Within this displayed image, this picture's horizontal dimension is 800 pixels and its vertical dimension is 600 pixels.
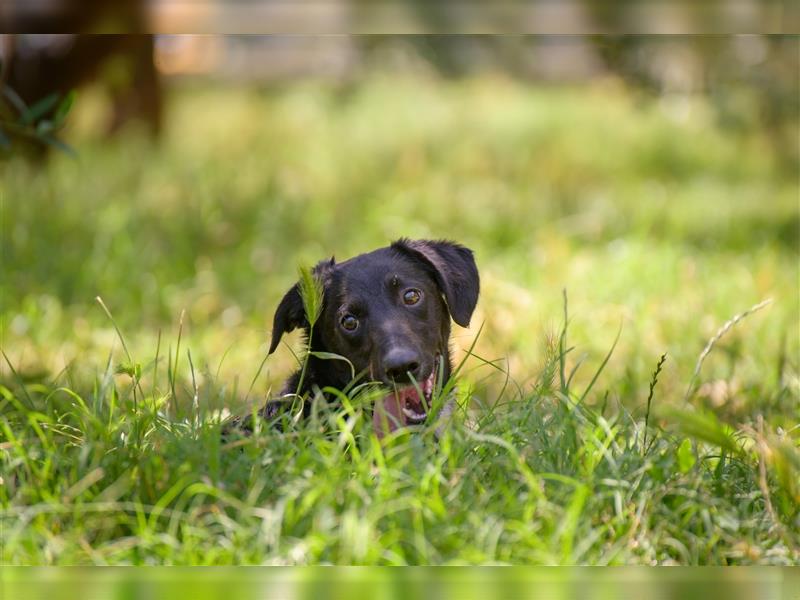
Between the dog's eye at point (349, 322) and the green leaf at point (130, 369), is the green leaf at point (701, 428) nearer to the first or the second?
the dog's eye at point (349, 322)

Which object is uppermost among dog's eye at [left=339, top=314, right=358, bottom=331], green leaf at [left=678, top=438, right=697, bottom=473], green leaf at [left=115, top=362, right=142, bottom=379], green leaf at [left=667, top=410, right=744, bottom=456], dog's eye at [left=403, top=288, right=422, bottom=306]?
dog's eye at [left=403, top=288, right=422, bottom=306]

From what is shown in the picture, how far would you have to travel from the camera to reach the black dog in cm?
373

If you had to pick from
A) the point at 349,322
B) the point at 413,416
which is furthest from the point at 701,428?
the point at 349,322

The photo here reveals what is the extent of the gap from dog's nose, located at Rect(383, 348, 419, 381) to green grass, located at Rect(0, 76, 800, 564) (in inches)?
7.0

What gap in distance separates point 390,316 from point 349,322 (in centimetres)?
16

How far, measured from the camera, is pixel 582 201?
9.69m

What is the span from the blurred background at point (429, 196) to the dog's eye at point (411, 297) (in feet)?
1.26

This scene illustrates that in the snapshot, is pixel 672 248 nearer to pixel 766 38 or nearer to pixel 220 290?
pixel 220 290

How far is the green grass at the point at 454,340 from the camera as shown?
9.69 feet

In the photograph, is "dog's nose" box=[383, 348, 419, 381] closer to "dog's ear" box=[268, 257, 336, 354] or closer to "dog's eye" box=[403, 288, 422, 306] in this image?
"dog's eye" box=[403, 288, 422, 306]

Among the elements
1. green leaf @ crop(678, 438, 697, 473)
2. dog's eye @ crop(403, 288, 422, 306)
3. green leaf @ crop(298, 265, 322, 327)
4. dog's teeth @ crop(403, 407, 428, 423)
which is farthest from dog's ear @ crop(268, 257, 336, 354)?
Answer: green leaf @ crop(678, 438, 697, 473)

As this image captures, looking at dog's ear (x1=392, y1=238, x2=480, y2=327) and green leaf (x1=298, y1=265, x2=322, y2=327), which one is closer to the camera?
green leaf (x1=298, y1=265, x2=322, y2=327)

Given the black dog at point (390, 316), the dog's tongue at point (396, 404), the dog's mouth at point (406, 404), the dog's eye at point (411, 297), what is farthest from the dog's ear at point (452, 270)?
the dog's tongue at point (396, 404)

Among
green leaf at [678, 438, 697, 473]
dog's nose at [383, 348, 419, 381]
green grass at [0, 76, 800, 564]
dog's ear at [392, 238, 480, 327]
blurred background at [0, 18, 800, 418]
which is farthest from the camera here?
blurred background at [0, 18, 800, 418]
